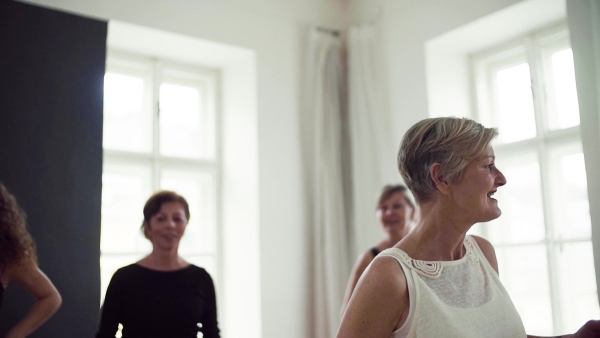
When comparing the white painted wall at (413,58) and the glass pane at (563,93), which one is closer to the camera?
the glass pane at (563,93)

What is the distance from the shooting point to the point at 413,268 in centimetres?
145

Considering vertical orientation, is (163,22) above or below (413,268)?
above

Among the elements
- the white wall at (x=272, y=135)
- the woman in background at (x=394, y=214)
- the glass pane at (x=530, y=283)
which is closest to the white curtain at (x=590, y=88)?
the glass pane at (x=530, y=283)

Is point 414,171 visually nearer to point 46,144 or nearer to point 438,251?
point 438,251

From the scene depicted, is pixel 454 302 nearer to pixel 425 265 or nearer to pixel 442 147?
pixel 425 265

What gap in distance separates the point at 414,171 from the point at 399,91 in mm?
2637

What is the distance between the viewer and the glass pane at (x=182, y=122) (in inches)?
167

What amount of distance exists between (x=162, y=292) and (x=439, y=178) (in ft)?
5.45

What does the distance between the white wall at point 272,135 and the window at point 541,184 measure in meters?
1.30

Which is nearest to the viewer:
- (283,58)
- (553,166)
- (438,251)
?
(438,251)

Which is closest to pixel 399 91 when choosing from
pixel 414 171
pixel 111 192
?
pixel 111 192

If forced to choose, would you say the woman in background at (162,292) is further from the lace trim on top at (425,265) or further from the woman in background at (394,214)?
the lace trim on top at (425,265)

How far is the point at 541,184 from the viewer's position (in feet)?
12.1

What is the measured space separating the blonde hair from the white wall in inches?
99.5
